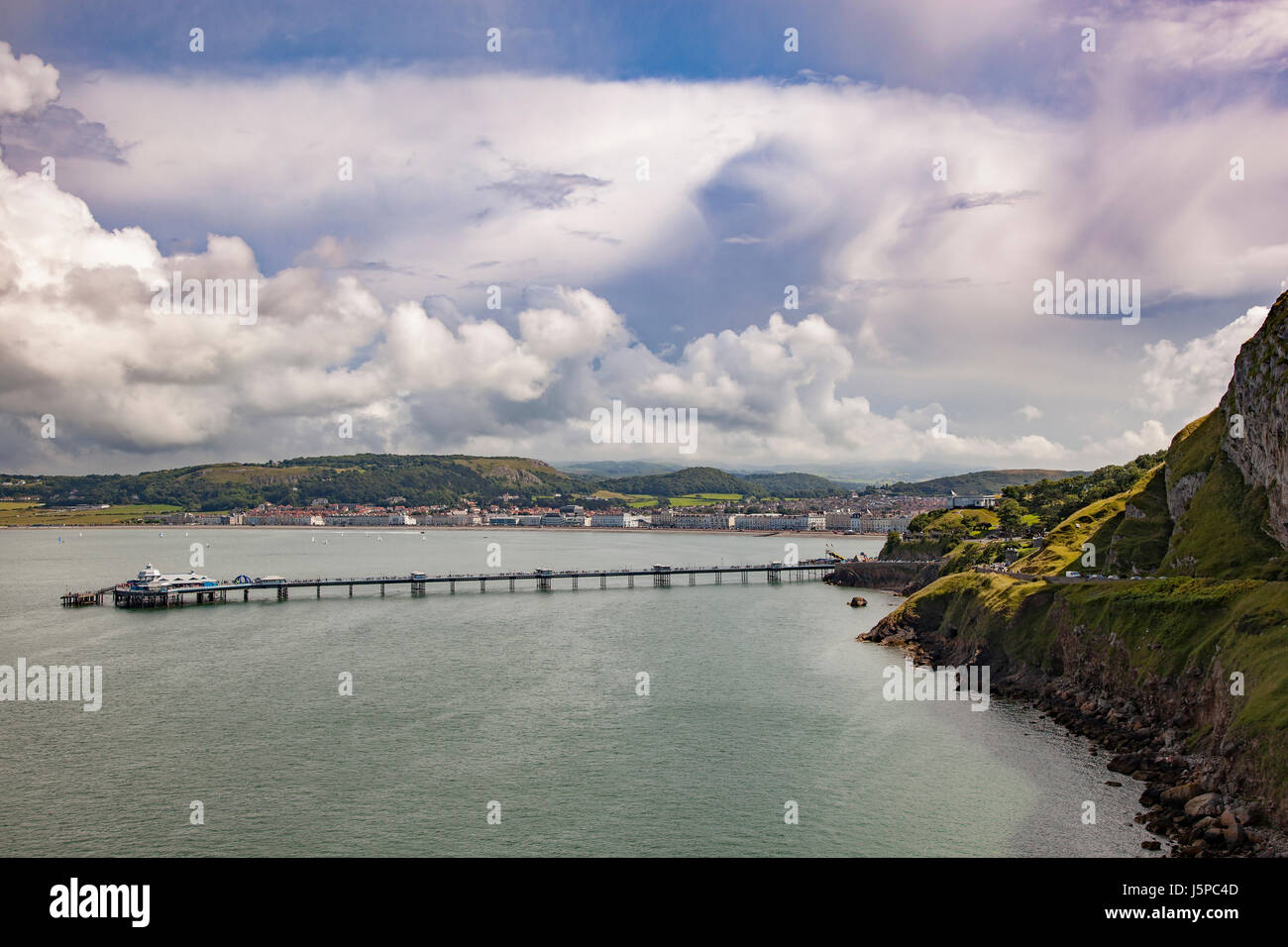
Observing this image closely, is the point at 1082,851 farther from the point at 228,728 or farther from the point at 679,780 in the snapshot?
the point at 228,728

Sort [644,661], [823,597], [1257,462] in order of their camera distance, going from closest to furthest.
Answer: [1257,462], [644,661], [823,597]

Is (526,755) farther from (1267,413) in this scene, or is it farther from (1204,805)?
(1267,413)

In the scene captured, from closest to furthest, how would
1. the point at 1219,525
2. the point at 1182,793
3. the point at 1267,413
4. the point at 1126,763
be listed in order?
the point at 1182,793 → the point at 1126,763 → the point at 1267,413 → the point at 1219,525

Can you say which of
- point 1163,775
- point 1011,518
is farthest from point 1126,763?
point 1011,518

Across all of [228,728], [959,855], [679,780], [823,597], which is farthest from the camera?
[823,597]

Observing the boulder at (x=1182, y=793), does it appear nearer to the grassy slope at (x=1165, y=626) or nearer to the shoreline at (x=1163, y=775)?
the shoreline at (x=1163, y=775)

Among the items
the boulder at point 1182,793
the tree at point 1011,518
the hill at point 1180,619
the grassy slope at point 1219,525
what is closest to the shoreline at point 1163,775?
the boulder at point 1182,793

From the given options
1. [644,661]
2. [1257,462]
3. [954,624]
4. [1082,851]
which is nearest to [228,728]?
[644,661]
